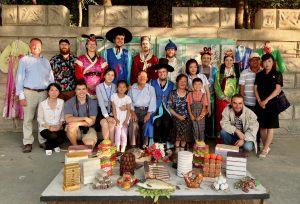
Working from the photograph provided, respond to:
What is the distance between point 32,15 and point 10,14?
1.26 ft

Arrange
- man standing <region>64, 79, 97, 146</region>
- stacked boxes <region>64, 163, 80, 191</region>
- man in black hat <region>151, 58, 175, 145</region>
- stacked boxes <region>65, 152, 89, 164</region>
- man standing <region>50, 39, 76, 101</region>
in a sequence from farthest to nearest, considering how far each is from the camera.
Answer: man standing <region>50, 39, 76, 101</region>
man in black hat <region>151, 58, 175, 145</region>
man standing <region>64, 79, 97, 146</region>
stacked boxes <region>65, 152, 89, 164</region>
stacked boxes <region>64, 163, 80, 191</region>

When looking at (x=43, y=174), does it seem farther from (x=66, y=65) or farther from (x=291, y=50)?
(x=291, y=50)

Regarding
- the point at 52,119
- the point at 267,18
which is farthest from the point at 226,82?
the point at 52,119

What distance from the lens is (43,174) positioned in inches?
165

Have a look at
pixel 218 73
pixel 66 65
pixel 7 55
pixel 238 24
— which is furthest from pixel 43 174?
pixel 238 24

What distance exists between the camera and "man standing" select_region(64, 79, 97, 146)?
16.2ft

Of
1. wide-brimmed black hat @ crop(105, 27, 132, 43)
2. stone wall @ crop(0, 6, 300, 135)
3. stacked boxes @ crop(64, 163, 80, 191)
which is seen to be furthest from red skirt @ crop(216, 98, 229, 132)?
stacked boxes @ crop(64, 163, 80, 191)

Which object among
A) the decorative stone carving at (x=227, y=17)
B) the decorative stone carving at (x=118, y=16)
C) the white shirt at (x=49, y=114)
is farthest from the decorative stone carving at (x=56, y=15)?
the decorative stone carving at (x=227, y=17)

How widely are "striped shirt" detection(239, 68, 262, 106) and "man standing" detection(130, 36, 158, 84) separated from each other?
1.41 m

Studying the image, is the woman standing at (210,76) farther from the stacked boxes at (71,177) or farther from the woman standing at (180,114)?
the stacked boxes at (71,177)

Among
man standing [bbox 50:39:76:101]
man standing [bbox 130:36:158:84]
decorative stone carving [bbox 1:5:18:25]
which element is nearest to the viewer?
man standing [bbox 50:39:76:101]

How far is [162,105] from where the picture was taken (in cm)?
527

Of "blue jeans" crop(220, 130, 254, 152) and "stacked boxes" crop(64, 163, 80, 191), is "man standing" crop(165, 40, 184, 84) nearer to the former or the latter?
"blue jeans" crop(220, 130, 254, 152)

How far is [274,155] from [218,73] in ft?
5.14
